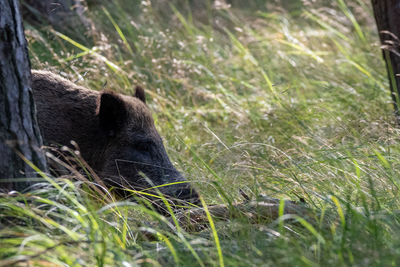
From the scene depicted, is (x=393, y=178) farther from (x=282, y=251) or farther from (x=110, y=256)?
(x=110, y=256)

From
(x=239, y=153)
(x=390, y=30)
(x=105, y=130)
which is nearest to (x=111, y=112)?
(x=105, y=130)

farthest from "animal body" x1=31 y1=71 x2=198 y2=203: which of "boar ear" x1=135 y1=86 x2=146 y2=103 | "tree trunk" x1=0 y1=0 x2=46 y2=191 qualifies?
"tree trunk" x1=0 y1=0 x2=46 y2=191

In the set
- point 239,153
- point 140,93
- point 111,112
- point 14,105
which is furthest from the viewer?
point 140,93

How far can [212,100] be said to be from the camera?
248 inches

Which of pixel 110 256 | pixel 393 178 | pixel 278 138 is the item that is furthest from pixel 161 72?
pixel 110 256

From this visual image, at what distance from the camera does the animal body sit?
3881 millimetres

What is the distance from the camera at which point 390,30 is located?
14.1 feet

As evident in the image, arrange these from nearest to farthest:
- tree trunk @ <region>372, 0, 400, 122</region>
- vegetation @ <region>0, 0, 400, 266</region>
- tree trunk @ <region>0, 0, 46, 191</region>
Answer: vegetation @ <region>0, 0, 400, 266</region>
tree trunk @ <region>0, 0, 46, 191</region>
tree trunk @ <region>372, 0, 400, 122</region>

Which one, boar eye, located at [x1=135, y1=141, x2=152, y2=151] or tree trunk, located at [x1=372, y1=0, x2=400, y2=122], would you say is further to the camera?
tree trunk, located at [x1=372, y1=0, x2=400, y2=122]

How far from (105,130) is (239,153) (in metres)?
Result: 1.08

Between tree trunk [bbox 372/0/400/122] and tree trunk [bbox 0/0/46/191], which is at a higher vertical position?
tree trunk [bbox 0/0/46/191]

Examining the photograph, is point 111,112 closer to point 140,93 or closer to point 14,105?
point 140,93

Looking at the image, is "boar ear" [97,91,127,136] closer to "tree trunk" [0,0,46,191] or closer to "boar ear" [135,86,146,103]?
"boar ear" [135,86,146,103]

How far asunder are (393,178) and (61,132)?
2255mm
